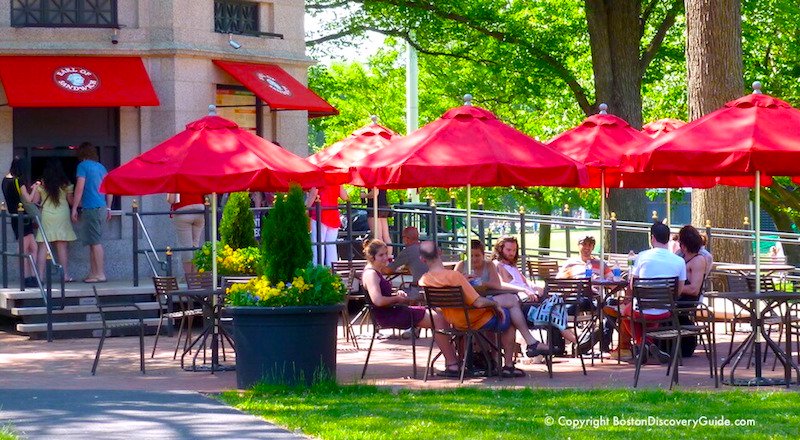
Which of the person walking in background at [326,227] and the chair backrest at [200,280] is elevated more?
the person walking in background at [326,227]

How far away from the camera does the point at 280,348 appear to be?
12.2m

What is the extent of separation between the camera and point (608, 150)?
16750 mm

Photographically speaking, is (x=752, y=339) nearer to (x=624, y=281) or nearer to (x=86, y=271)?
(x=624, y=281)

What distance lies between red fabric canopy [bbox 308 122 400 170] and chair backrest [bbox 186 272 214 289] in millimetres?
2640

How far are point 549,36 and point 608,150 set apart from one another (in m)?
13.0

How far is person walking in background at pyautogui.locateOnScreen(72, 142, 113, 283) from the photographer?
18.8 meters

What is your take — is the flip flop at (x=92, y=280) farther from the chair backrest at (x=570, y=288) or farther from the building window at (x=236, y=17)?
the chair backrest at (x=570, y=288)

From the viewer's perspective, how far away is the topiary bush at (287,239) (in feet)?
41.4

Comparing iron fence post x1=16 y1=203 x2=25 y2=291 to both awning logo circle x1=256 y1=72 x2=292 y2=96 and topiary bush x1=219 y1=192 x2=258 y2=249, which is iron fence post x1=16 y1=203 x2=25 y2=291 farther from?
awning logo circle x1=256 y1=72 x2=292 y2=96

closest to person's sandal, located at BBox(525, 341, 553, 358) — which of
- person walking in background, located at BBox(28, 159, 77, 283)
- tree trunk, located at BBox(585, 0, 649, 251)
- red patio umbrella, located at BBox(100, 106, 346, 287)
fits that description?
red patio umbrella, located at BBox(100, 106, 346, 287)

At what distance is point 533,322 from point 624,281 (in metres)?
1.29

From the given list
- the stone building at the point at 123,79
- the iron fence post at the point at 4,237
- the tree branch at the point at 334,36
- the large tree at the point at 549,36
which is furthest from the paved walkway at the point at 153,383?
the tree branch at the point at 334,36

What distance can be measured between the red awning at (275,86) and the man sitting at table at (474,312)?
27.5ft

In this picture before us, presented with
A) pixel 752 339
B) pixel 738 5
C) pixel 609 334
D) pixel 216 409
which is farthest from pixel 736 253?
pixel 216 409
